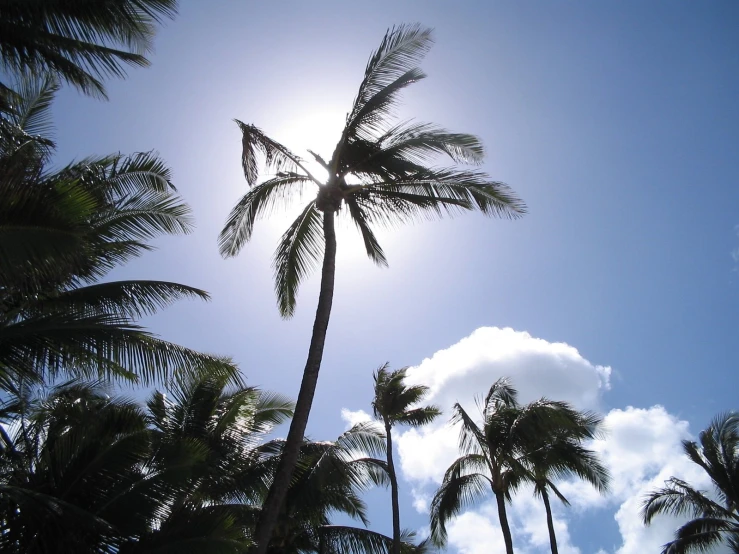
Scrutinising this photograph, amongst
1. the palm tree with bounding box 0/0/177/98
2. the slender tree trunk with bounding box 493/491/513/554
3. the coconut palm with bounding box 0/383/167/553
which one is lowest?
the coconut palm with bounding box 0/383/167/553

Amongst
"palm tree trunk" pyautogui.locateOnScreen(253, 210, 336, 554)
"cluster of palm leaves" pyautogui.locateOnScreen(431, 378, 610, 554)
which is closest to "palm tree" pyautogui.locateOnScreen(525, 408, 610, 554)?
"cluster of palm leaves" pyautogui.locateOnScreen(431, 378, 610, 554)

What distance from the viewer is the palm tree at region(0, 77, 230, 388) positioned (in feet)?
17.0

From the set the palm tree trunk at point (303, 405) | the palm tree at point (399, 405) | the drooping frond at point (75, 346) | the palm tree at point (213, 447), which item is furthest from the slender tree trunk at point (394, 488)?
the drooping frond at point (75, 346)

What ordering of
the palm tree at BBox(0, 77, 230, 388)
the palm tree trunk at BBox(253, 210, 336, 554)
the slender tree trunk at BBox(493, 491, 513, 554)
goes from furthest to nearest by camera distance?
the slender tree trunk at BBox(493, 491, 513, 554)
the palm tree trunk at BBox(253, 210, 336, 554)
the palm tree at BBox(0, 77, 230, 388)

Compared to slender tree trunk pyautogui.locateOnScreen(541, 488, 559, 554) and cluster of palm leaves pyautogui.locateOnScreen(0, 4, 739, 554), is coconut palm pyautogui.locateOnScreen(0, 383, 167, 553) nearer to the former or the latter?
cluster of palm leaves pyautogui.locateOnScreen(0, 4, 739, 554)

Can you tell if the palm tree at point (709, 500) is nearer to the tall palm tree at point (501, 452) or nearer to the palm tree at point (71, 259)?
the tall palm tree at point (501, 452)

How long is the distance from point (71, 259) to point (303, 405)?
5546 mm

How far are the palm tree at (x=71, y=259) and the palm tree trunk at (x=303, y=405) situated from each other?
2159 millimetres

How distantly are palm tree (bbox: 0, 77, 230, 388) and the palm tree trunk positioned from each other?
216 centimetres

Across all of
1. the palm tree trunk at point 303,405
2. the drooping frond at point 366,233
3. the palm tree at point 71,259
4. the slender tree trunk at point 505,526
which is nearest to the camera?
the palm tree at point 71,259

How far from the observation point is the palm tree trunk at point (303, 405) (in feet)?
28.9

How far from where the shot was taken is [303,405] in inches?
395

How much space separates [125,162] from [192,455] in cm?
542

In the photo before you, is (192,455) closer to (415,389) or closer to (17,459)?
(17,459)
